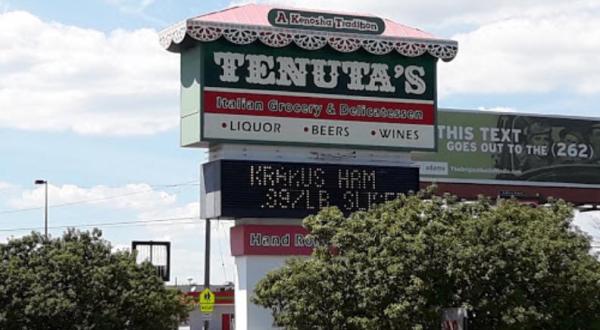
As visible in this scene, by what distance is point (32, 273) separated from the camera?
4522 centimetres

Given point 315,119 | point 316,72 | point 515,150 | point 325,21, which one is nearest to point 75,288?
point 315,119

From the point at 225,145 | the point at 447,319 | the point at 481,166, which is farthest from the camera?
the point at 481,166

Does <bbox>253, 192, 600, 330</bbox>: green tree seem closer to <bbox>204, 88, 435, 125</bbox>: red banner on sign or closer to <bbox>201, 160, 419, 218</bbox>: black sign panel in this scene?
<bbox>201, 160, 419, 218</bbox>: black sign panel

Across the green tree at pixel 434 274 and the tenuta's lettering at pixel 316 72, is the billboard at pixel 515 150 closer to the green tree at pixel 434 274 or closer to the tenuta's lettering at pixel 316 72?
the tenuta's lettering at pixel 316 72

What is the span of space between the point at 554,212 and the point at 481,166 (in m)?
37.7

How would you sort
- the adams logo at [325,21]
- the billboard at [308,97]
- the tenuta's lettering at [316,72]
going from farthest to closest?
the adams logo at [325,21]
the tenuta's lettering at [316,72]
the billboard at [308,97]

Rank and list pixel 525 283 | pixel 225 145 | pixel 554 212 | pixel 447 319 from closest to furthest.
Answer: pixel 447 319, pixel 525 283, pixel 554 212, pixel 225 145

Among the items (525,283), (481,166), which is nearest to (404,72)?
(525,283)

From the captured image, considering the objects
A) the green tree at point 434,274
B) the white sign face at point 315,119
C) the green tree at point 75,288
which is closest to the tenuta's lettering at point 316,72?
the white sign face at point 315,119

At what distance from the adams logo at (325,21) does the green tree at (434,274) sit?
8302mm

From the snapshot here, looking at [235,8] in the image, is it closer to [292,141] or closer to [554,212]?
[292,141]

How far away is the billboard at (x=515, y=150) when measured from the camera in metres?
78.2

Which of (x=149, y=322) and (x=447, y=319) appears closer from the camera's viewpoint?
(x=447, y=319)

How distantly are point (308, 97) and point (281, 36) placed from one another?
7.37 feet
